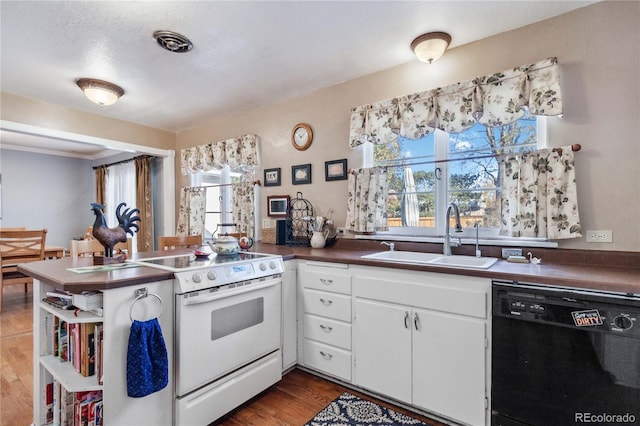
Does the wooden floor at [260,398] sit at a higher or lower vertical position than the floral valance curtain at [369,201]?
lower

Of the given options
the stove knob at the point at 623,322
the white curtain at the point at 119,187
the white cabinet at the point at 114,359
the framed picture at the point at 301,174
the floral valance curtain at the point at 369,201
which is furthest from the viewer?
the white curtain at the point at 119,187

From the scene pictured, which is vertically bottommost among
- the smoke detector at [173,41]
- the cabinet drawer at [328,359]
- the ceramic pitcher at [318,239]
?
the cabinet drawer at [328,359]

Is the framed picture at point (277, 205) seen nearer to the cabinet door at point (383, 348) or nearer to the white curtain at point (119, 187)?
the cabinet door at point (383, 348)

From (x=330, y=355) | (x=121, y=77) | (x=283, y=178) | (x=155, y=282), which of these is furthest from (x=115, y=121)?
(x=330, y=355)

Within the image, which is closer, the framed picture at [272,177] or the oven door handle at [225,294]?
the oven door handle at [225,294]

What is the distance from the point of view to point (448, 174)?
2.42 m

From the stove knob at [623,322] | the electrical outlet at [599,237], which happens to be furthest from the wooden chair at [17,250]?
the electrical outlet at [599,237]

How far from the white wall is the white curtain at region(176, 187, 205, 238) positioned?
12.8ft

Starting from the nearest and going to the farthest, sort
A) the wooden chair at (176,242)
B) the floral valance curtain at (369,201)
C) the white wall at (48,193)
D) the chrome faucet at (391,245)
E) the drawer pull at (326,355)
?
the drawer pull at (326,355) → the chrome faucet at (391,245) → the floral valance curtain at (369,201) → the wooden chair at (176,242) → the white wall at (48,193)

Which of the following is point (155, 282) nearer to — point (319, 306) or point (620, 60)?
point (319, 306)

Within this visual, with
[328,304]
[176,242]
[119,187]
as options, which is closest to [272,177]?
[176,242]

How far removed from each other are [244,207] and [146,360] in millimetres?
2286

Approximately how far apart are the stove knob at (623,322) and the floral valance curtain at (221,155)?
123 inches
